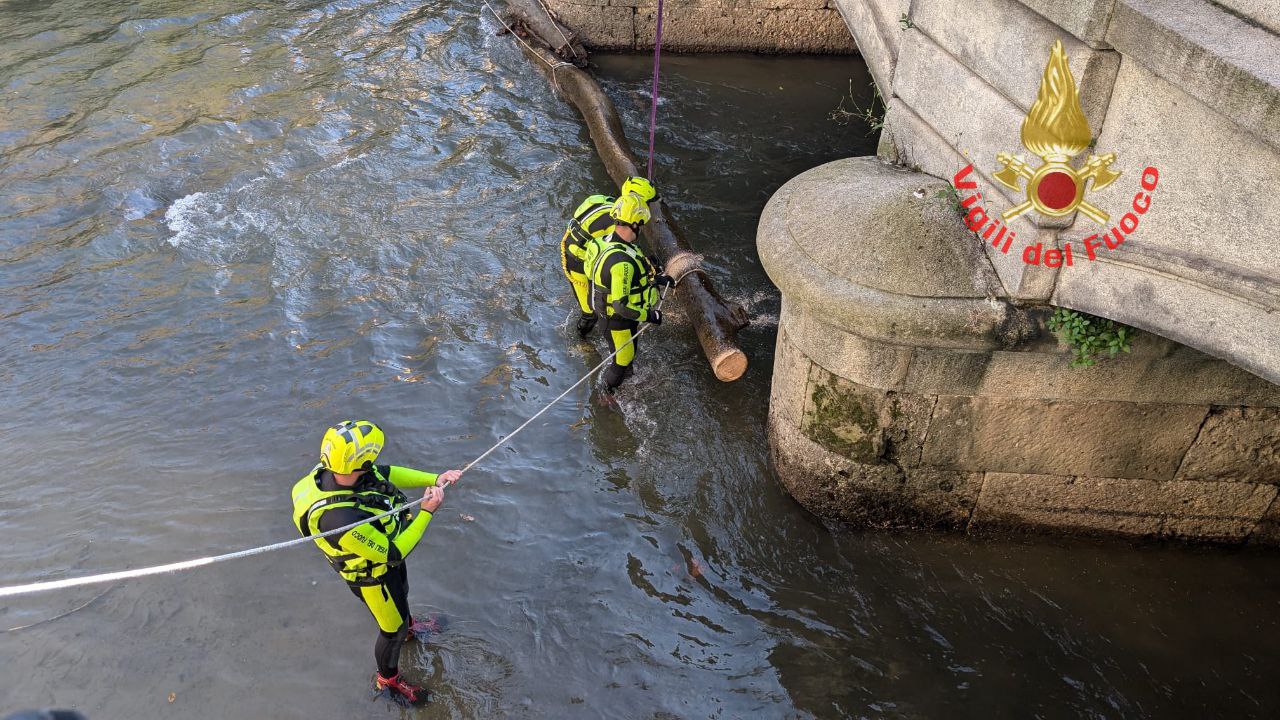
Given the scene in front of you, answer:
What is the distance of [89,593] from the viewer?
589cm

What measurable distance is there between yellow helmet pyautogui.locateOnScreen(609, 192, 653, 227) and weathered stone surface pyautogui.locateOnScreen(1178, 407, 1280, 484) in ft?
13.0

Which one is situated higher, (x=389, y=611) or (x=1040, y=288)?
(x=1040, y=288)

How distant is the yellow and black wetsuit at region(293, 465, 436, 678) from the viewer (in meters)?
4.67

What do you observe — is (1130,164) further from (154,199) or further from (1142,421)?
(154,199)

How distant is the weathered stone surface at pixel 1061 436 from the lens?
5.62 metres

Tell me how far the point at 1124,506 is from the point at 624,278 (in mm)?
3767

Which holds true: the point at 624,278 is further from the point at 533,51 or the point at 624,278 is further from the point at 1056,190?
the point at 533,51

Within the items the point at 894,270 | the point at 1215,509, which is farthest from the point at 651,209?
the point at 1215,509

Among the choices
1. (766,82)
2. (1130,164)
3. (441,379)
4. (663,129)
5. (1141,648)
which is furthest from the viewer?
(766,82)

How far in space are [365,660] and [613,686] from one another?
150cm

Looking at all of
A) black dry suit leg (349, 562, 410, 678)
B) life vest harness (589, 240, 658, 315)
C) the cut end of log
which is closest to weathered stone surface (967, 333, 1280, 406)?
the cut end of log

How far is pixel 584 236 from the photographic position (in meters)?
7.45

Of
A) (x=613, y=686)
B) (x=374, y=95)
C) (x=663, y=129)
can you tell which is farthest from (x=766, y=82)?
(x=613, y=686)

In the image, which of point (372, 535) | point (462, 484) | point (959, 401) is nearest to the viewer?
point (372, 535)
